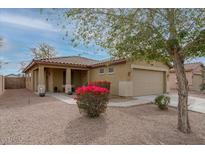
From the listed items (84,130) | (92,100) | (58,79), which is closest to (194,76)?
(58,79)

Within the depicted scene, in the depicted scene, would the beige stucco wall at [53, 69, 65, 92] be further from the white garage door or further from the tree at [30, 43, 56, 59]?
the tree at [30, 43, 56, 59]

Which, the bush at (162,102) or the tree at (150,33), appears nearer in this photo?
the tree at (150,33)

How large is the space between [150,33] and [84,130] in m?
3.89

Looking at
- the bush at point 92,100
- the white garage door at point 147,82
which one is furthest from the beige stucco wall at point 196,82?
the bush at point 92,100

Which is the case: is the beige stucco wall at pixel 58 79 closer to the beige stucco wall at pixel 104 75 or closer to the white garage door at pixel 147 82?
the beige stucco wall at pixel 104 75

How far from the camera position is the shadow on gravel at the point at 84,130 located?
545cm

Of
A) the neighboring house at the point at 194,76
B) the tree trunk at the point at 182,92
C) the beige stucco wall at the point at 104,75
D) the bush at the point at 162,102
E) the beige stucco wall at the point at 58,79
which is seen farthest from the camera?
the neighboring house at the point at 194,76

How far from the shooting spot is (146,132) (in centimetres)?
659

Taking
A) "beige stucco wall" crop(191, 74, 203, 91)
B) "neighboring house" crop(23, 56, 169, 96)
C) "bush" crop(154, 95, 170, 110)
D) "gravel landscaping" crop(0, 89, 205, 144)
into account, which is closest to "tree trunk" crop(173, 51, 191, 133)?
"gravel landscaping" crop(0, 89, 205, 144)

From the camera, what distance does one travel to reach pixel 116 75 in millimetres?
16375

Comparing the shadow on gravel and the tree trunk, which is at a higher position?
the tree trunk

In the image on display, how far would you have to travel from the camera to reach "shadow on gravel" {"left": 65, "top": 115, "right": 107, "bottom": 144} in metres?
5.45

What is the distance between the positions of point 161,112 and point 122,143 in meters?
5.48

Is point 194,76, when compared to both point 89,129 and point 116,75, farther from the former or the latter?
point 89,129
